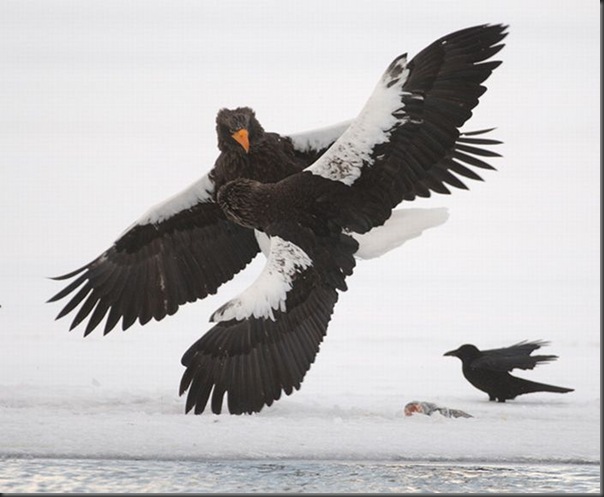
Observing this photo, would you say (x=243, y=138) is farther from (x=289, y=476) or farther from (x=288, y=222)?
(x=289, y=476)

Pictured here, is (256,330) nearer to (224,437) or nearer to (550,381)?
(224,437)

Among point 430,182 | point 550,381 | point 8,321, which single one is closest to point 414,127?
point 430,182

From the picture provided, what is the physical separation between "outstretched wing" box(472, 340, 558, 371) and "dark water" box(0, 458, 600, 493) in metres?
1.12

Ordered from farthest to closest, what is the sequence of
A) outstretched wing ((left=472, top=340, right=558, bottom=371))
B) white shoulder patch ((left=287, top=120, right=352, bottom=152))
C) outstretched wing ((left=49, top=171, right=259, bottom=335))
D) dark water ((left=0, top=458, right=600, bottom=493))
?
outstretched wing ((left=472, top=340, right=558, bottom=371))
outstretched wing ((left=49, top=171, right=259, bottom=335))
white shoulder patch ((left=287, top=120, right=352, bottom=152))
dark water ((left=0, top=458, right=600, bottom=493))

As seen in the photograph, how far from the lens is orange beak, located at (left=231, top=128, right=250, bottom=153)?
443 cm

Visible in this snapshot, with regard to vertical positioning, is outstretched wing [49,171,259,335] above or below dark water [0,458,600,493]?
above

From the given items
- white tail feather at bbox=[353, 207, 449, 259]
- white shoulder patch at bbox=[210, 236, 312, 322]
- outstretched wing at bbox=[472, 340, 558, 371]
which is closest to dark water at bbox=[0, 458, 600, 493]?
white shoulder patch at bbox=[210, 236, 312, 322]

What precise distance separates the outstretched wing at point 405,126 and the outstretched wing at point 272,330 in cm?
18

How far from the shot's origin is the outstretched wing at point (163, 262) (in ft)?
15.6

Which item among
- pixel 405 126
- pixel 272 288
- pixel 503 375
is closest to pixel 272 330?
pixel 272 288

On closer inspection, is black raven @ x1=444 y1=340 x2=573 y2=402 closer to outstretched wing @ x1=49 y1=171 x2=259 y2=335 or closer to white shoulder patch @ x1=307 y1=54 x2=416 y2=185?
outstretched wing @ x1=49 y1=171 x2=259 y2=335

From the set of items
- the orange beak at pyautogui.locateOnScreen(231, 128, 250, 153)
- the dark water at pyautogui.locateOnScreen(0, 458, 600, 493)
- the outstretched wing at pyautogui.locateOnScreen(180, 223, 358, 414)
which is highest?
the orange beak at pyautogui.locateOnScreen(231, 128, 250, 153)

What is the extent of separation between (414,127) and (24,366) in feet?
8.45

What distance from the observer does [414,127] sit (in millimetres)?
3984
